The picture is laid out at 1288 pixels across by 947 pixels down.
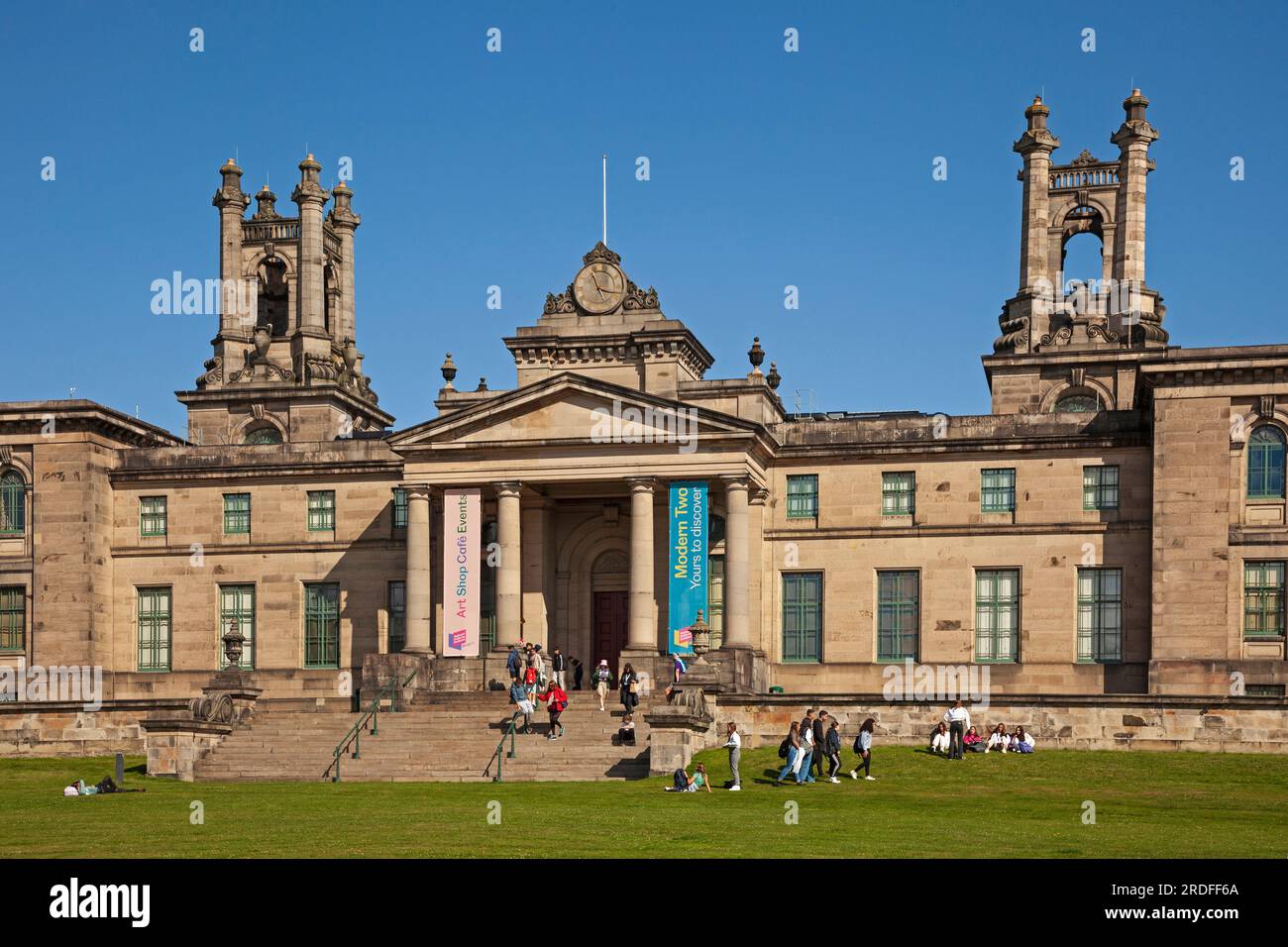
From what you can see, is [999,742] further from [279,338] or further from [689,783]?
[279,338]

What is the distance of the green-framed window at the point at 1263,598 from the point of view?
49.9 m

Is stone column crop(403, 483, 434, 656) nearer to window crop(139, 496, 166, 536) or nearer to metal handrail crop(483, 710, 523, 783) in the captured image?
metal handrail crop(483, 710, 523, 783)

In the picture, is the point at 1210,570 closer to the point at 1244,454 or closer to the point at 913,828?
the point at 1244,454

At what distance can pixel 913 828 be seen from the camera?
29406 millimetres

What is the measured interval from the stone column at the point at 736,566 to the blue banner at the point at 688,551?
754 mm

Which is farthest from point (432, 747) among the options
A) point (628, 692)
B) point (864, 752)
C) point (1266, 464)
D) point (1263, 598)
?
point (1266, 464)

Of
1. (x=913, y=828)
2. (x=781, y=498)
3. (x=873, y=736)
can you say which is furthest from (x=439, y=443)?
(x=913, y=828)

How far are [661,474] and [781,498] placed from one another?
542 centimetres

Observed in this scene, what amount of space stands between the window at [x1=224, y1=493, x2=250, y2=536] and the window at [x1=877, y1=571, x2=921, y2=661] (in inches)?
876

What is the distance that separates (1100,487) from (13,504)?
119 feet

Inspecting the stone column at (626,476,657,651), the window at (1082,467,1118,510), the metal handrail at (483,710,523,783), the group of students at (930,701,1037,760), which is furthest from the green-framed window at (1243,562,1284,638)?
the metal handrail at (483,710,523,783)

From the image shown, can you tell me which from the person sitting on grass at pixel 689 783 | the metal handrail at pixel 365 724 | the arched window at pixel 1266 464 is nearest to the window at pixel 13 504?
the metal handrail at pixel 365 724

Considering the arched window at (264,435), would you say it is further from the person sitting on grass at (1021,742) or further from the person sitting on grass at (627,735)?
the person sitting on grass at (1021,742)

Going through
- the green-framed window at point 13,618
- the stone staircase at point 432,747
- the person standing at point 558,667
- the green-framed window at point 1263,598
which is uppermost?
the green-framed window at point 1263,598
